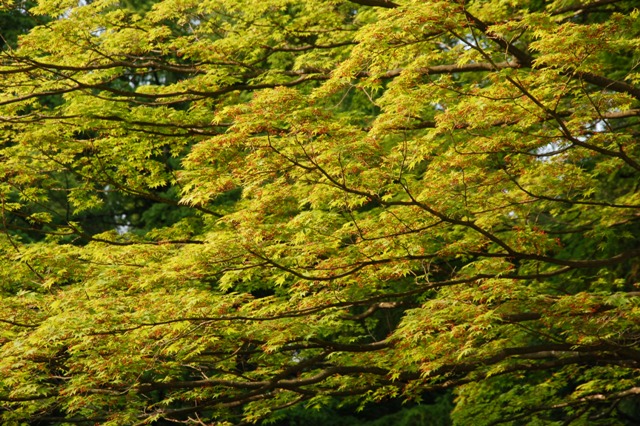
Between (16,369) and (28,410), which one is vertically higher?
(16,369)

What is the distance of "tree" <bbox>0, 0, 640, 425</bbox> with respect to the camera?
6516mm

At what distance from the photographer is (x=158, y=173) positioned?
30.7 feet

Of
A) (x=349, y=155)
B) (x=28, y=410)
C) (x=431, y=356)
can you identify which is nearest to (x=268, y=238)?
(x=349, y=155)

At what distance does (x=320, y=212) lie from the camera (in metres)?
7.29

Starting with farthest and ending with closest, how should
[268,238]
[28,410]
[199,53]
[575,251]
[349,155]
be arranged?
[575,251]
[199,53]
[28,410]
[268,238]
[349,155]

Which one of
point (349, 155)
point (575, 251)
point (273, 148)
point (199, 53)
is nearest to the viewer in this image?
point (273, 148)

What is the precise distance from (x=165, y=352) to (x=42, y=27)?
409 centimetres

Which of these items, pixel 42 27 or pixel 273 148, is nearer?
pixel 273 148

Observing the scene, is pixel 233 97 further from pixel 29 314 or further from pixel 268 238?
pixel 29 314

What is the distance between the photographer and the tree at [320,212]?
652 centimetres

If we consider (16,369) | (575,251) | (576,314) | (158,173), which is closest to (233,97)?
(158,173)

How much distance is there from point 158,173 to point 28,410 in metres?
3.11

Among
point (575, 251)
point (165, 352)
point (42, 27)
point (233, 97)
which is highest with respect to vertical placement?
point (42, 27)

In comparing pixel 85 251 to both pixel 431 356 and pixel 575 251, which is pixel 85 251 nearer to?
pixel 431 356
